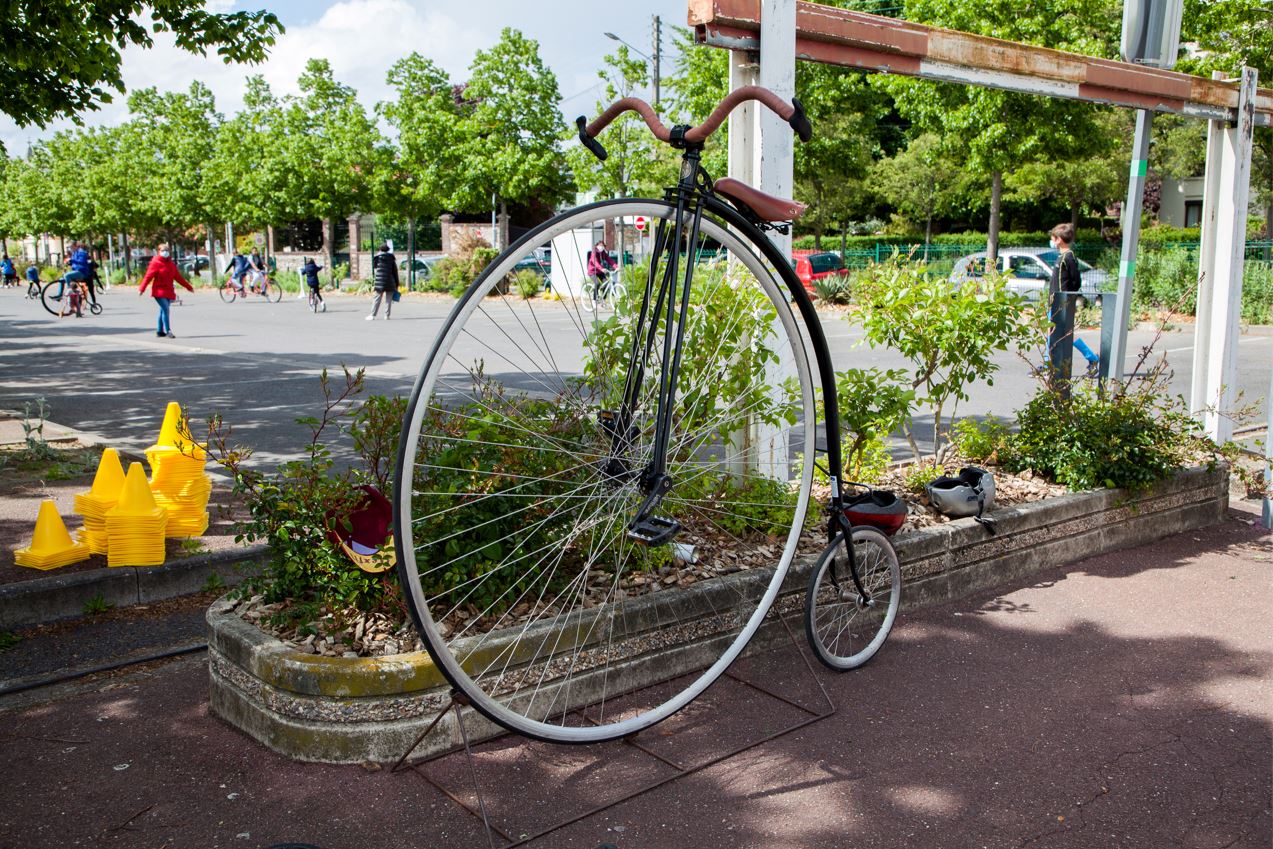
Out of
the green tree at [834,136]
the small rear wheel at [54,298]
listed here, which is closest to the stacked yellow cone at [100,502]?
the small rear wheel at [54,298]

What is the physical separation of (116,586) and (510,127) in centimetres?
3854

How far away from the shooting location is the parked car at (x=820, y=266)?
2933cm

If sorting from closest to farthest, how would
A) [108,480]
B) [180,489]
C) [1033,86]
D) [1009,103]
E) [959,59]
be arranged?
[108,480], [180,489], [959,59], [1033,86], [1009,103]

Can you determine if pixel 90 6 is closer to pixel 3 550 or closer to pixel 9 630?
pixel 3 550

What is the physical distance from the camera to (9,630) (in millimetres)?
4918

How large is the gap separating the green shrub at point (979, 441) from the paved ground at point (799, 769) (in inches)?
76.5

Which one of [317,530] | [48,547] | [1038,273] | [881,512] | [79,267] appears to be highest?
[1038,273]

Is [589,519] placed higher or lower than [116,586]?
higher

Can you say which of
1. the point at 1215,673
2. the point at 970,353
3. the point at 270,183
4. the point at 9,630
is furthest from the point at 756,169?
the point at 270,183

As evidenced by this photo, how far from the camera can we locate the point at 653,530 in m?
3.36

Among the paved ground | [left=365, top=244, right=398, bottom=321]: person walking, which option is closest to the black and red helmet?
the paved ground

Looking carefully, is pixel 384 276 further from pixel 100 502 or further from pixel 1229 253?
pixel 100 502

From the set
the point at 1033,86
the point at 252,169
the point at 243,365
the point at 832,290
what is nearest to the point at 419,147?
the point at 252,169

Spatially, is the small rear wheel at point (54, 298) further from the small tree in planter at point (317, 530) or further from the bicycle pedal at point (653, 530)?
the bicycle pedal at point (653, 530)
